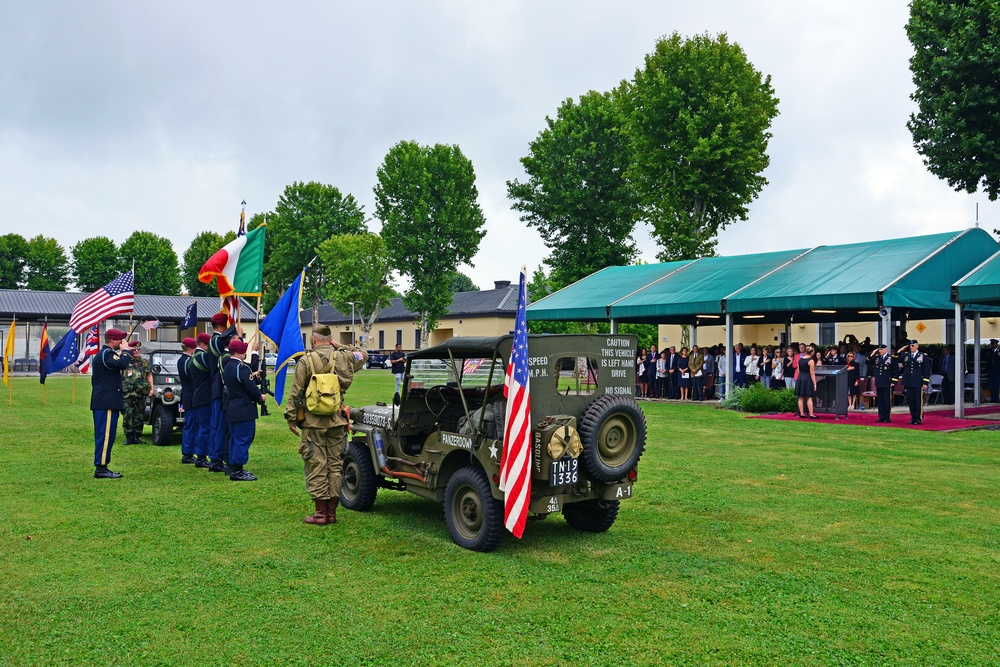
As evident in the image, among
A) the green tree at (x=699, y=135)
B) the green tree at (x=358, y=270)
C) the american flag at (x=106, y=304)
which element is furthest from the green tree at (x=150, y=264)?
the american flag at (x=106, y=304)

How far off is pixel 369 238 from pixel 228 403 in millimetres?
53086

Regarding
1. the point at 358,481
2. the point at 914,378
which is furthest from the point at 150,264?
the point at 358,481

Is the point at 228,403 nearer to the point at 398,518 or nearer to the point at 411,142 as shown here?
the point at 398,518

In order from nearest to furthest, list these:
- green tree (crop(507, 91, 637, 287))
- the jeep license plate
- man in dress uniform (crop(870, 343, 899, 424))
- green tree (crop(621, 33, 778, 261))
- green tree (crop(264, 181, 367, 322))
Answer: the jeep license plate
man in dress uniform (crop(870, 343, 899, 424))
green tree (crop(621, 33, 778, 261))
green tree (crop(507, 91, 637, 287))
green tree (crop(264, 181, 367, 322))

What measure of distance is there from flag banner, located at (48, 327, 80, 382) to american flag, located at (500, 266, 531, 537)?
64.4 ft

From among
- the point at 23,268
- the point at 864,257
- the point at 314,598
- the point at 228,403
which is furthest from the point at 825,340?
the point at 23,268

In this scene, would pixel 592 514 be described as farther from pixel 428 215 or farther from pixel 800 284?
pixel 428 215

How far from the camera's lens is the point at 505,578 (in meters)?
5.96

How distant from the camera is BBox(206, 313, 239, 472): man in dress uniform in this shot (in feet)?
36.0

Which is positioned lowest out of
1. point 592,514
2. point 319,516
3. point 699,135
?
point 319,516

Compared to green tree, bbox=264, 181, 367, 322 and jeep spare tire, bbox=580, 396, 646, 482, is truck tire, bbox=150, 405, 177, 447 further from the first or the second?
green tree, bbox=264, 181, 367, 322

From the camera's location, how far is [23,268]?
7956 cm

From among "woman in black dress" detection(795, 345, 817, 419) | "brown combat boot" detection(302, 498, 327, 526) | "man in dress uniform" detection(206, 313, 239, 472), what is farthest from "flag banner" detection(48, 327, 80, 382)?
"woman in black dress" detection(795, 345, 817, 419)

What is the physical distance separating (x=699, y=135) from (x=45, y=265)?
7005cm
